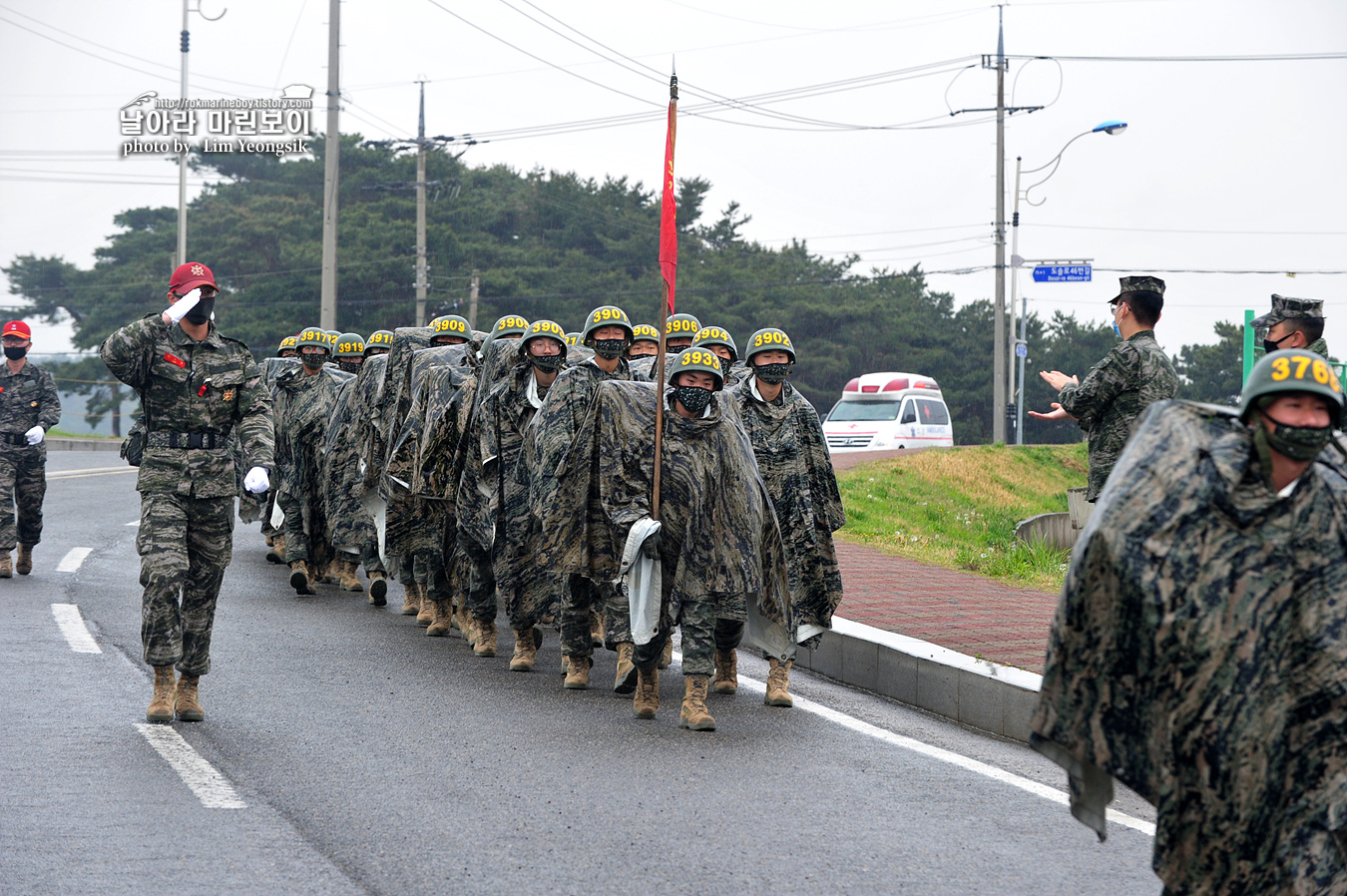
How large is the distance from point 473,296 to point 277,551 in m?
34.4

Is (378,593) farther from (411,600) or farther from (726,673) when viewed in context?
(726,673)

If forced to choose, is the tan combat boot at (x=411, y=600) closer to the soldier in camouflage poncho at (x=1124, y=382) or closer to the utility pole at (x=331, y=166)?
the soldier in camouflage poncho at (x=1124, y=382)

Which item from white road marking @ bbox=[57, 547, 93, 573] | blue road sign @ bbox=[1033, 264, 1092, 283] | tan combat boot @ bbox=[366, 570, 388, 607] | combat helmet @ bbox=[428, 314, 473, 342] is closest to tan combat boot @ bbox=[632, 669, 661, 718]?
combat helmet @ bbox=[428, 314, 473, 342]

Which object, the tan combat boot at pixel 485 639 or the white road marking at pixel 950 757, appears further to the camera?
the tan combat boot at pixel 485 639

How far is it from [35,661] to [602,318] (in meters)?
3.79

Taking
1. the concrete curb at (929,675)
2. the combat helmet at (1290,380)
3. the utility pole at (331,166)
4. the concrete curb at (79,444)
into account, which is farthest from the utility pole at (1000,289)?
the combat helmet at (1290,380)

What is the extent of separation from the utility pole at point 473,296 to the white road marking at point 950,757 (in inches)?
1602

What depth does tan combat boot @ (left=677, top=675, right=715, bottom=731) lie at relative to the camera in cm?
703

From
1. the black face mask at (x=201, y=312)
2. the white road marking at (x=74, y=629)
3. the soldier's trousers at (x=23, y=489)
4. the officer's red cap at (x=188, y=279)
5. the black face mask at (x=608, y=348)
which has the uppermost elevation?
the officer's red cap at (x=188, y=279)

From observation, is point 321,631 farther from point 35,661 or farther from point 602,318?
point 602,318

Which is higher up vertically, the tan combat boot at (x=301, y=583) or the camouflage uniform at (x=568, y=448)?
the camouflage uniform at (x=568, y=448)

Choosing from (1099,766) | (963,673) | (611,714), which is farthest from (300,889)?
(963,673)

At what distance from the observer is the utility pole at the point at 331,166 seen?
90.8ft

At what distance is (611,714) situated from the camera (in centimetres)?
745
